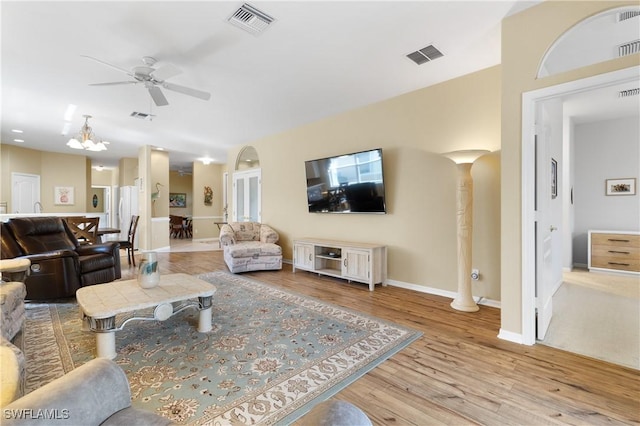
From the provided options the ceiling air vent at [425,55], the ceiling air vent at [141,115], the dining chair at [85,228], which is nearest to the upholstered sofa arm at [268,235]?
the ceiling air vent at [141,115]

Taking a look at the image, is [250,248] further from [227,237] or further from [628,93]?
[628,93]

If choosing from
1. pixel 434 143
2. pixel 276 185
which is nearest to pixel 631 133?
pixel 434 143

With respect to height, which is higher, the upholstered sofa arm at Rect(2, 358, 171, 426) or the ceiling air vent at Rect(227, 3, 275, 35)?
the ceiling air vent at Rect(227, 3, 275, 35)

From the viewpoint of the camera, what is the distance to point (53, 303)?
11.7 feet

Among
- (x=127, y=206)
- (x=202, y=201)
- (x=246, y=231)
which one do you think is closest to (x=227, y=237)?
(x=246, y=231)

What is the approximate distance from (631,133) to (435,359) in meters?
6.19

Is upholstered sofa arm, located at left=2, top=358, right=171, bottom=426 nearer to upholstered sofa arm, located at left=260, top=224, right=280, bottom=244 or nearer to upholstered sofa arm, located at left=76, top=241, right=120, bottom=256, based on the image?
upholstered sofa arm, located at left=76, top=241, right=120, bottom=256

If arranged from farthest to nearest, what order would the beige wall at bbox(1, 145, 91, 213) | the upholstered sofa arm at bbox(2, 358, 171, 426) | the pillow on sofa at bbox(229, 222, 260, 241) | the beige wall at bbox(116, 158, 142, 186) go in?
the beige wall at bbox(116, 158, 142, 186) < the beige wall at bbox(1, 145, 91, 213) < the pillow on sofa at bbox(229, 222, 260, 241) < the upholstered sofa arm at bbox(2, 358, 171, 426)

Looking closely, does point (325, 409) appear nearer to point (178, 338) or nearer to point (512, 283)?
point (178, 338)

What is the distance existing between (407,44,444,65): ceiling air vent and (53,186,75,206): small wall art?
33.9 ft

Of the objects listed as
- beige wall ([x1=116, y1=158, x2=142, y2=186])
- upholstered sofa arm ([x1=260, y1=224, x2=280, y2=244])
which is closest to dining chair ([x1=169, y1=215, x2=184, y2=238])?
beige wall ([x1=116, y1=158, x2=142, y2=186])

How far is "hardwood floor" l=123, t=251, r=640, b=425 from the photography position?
5.40 ft

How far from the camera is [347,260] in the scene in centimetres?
441

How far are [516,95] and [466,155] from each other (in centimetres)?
79
